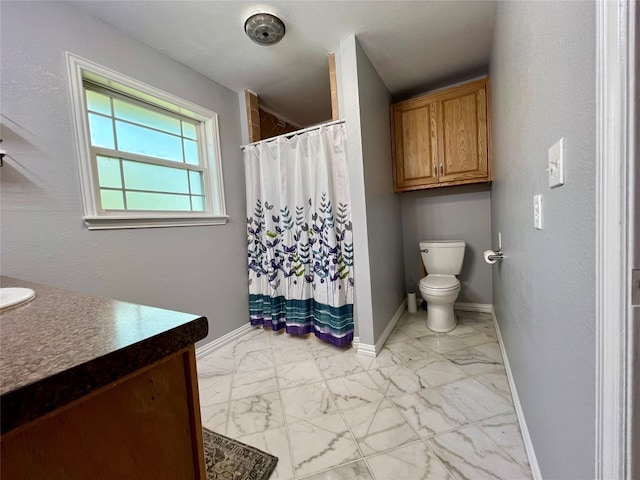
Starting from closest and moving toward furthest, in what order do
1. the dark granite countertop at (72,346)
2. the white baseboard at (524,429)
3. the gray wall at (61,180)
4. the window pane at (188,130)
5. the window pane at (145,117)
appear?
the dark granite countertop at (72,346), the white baseboard at (524,429), the gray wall at (61,180), the window pane at (145,117), the window pane at (188,130)

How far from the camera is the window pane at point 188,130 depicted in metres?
2.10

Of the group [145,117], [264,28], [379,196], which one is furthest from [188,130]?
[379,196]

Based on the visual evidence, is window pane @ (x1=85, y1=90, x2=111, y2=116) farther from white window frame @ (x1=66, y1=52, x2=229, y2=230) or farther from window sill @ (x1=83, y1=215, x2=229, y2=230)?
window sill @ (x1=83, y1=215, x2=229, y2=230)

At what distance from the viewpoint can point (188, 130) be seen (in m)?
2.13

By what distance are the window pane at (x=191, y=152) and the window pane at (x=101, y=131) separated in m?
0.51

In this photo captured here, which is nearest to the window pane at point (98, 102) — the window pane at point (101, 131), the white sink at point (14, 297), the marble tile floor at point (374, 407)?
the window pane at point (101, 131)

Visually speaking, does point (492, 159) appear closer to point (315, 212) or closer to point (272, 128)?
point (315, 212)

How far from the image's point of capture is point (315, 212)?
2.07 m

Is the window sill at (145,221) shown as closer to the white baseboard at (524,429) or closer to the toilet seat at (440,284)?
the toilet seat at (440,284)

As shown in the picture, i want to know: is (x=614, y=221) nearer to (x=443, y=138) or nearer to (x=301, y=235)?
(x=301, y=235)

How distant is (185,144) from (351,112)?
4.41 feet

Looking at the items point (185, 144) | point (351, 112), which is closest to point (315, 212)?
point (351, 112)

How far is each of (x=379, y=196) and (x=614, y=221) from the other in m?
1.79

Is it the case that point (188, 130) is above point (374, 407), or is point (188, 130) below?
above
